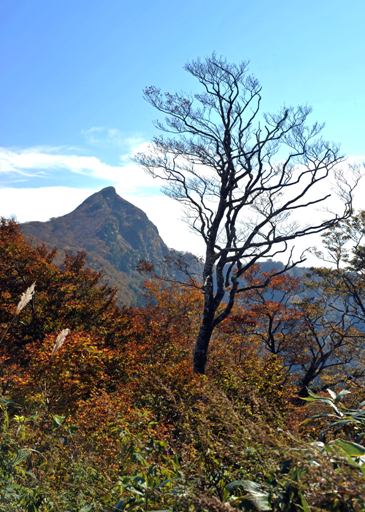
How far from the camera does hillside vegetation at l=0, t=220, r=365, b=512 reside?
175 centimetres

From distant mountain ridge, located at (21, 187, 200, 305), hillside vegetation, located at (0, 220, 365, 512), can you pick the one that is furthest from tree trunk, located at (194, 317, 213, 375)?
distant mountain ridge, located at (21, 187, 200, 305)

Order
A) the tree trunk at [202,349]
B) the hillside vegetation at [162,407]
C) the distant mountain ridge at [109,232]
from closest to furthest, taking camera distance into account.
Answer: the hillside vegetation at [162,407]
the tree trunk at [202,349]
the distant mountain ridge at [109,232]

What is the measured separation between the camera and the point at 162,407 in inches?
264

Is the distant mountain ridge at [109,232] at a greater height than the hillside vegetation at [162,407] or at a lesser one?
greater

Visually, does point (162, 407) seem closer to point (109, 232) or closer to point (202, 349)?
point (202, 349)

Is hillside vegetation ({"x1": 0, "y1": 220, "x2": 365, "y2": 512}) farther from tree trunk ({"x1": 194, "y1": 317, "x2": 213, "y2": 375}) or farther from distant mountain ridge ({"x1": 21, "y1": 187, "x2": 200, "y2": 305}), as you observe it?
distant mountain ridge ({"x1": 21, "y1": 187, "x2": 200, "y2": 305})

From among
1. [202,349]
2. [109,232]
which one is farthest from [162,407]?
[109,232]

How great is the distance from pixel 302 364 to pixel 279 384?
10.7 m

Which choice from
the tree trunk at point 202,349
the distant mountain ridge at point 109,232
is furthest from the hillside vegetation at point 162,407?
the distant mountain ridge at point 109,232

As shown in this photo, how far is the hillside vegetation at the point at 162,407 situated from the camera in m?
1.75

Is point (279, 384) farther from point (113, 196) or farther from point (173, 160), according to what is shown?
point (113, 196)

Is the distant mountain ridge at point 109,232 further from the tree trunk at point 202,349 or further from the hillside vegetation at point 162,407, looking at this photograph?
the tree trunk at point 202,349

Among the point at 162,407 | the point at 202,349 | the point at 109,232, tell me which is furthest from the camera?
the point at 109,232

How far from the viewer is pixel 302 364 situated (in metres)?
18.7
